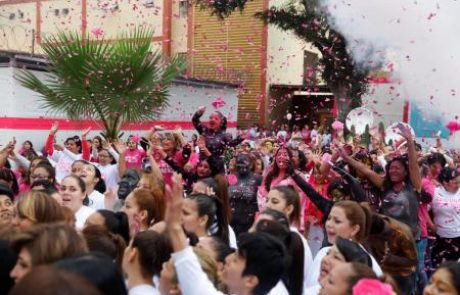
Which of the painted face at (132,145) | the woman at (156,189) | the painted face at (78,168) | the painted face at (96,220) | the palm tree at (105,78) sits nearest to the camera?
the painted face at (96,220)

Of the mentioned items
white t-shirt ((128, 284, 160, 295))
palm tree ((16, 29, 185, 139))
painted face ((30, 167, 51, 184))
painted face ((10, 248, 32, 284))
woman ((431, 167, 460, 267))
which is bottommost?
woman ((431, 167, 460, 267))

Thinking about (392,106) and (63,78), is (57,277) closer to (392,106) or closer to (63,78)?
(63,78)

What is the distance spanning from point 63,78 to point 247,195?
304 cm

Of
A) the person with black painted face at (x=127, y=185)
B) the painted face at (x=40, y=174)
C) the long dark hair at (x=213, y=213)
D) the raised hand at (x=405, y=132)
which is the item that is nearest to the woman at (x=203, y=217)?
the long dark hair at (x=213, y=213)

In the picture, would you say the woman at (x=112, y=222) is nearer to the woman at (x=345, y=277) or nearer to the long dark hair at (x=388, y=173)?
the woman at (x=345, y=277)

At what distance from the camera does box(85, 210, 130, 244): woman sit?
3250mm

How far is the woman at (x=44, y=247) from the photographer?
212 centimetres

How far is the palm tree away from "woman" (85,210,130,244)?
379cm

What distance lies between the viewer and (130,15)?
2472 cm

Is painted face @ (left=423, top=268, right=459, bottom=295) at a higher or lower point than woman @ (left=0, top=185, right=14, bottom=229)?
lower

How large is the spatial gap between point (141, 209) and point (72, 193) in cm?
72

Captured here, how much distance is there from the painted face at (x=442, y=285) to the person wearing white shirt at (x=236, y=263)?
708mm

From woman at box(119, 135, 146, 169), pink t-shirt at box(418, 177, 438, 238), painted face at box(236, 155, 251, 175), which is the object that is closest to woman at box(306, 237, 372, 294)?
pink t-shirt at box(418, 177, 438, 238)

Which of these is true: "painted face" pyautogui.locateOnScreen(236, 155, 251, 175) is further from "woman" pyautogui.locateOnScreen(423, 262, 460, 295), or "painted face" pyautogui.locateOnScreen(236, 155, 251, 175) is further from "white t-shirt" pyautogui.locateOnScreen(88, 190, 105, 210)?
"woman" pyautogui.locateOnScreen(423, 262, 460, 295)
